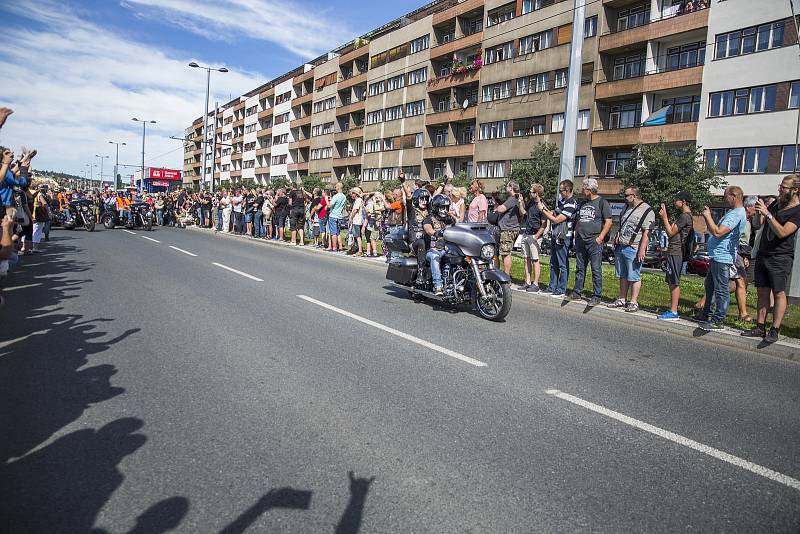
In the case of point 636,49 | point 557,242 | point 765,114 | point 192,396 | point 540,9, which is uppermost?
point 540,9

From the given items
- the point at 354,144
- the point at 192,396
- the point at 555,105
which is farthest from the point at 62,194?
the point at 354,144

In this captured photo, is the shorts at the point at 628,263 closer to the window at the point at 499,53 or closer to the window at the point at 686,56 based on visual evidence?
the window at the point at 686,56

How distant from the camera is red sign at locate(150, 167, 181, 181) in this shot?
91.9 metres

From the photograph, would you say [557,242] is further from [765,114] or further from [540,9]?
[540,9]

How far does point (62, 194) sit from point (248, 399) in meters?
25.2

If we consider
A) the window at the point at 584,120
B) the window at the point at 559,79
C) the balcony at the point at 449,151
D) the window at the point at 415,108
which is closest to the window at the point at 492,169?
the balcony at the point at 449,151

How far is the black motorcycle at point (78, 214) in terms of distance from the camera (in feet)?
81.7

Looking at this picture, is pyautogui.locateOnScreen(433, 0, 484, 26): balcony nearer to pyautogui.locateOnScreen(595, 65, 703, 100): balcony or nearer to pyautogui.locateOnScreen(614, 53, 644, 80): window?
pyautogui.locateOnScreen(614, 53, 644, 80): window

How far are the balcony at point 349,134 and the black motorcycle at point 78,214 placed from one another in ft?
148

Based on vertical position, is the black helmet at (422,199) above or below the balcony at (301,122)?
below

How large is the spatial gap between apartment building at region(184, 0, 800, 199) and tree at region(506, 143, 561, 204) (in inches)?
110

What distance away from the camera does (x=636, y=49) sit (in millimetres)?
38469

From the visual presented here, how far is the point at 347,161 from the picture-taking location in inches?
2749

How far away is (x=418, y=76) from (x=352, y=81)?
47.9 ft
